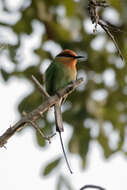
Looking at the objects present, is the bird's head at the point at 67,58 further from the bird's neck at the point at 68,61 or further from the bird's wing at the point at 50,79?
the bird's wing at the point at 50,79

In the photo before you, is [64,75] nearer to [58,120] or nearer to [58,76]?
[58,76]

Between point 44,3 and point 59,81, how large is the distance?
997mm

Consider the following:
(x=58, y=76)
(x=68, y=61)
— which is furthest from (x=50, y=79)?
(x=68, y=61)

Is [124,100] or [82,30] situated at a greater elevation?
[82,30]

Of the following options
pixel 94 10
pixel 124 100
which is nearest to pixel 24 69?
pixel 124 100

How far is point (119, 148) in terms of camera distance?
3.76 meters

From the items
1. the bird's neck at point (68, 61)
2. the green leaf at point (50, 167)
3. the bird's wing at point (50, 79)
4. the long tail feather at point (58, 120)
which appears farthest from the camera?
the green leaf at point (50, 167)

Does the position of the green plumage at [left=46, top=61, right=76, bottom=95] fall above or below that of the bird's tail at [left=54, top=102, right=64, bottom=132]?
below

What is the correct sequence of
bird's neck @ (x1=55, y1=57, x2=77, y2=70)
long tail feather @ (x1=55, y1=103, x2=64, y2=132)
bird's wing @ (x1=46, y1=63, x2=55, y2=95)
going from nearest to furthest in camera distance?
long tail feather @ (x1=55, y1=103, x2=64, y2=132), bird's wing @ (x1=46, y1=63, x2=55, y2=95), bird's neck @ (x1=55, y1=57, x2=77, y2=70)

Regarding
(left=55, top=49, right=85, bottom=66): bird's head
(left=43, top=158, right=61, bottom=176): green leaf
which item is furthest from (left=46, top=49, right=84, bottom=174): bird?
(left=43, top=158, right=61, bottom=176): green leaf

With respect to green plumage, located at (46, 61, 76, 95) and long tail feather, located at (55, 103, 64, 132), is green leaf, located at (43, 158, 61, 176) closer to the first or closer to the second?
green plumage, located at (46, 61, 76, 95)

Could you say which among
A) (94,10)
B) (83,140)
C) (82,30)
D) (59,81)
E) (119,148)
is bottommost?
(119,148)

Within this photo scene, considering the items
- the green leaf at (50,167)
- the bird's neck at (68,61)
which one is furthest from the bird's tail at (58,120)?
the green leaf at (50,167)

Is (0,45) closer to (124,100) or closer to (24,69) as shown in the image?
(24,69)
